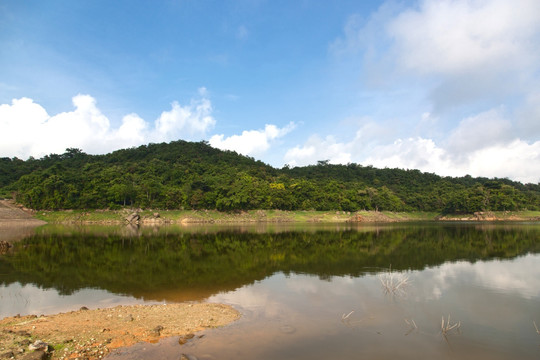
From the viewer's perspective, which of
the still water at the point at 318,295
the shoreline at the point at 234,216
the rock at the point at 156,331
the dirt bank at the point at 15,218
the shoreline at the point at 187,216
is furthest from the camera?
the shoreline at the point at 234,216

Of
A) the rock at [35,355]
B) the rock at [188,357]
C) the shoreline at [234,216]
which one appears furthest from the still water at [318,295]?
the shoreline at [234,216]

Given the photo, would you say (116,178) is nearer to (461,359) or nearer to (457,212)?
(461,359)

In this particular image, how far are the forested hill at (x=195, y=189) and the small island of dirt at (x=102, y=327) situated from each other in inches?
2742

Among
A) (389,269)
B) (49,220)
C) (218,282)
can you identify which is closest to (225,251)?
(218,282)

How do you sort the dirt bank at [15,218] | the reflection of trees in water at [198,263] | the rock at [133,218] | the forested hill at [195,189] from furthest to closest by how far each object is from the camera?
the forested hill at [195,189]
the rock at [133,218]
the dirt bank at [15,218]
the reflection of trees in water at [198,263]

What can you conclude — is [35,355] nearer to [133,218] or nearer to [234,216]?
[133,218]

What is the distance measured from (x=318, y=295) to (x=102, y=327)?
25.5 feet

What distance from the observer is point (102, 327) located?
891 cm

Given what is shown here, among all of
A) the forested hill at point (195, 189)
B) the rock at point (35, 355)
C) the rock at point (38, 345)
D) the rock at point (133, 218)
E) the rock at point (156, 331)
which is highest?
the forested hill at point (195, 189)

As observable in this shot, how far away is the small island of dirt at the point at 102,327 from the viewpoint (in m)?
7.30

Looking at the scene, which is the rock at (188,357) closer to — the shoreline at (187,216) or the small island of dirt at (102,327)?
the small island of dirt at (102,327)

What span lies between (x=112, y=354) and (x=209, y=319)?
3.07 metres

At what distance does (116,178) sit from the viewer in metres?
82.4

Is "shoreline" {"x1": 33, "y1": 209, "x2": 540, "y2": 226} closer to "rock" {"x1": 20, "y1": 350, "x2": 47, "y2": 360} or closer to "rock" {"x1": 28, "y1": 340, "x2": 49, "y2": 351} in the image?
"rock" {"x1": 28, "y1": 340, "x2": 49, "y2": 351}
